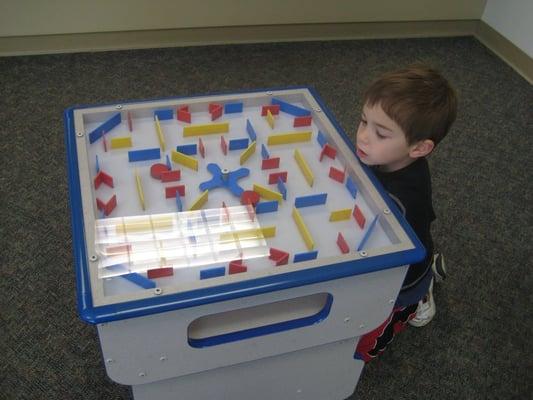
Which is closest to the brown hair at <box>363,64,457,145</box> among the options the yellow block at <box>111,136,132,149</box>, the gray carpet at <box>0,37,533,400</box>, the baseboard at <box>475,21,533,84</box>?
the yellow block at <box>111,136,132,149</box>

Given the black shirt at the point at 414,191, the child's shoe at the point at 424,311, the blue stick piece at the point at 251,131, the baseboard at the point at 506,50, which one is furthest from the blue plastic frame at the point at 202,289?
the baseboard at the point at 506,50

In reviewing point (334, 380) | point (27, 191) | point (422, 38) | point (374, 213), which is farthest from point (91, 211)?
point (422, 38)

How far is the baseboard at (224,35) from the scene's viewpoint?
212 centimetres

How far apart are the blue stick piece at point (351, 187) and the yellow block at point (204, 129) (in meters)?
0.27

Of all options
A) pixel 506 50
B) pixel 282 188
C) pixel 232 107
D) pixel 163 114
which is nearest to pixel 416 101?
pixel 282 188

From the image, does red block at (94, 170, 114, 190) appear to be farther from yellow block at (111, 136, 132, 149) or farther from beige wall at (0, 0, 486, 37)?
beige wall at (0, 0, 486, 37)

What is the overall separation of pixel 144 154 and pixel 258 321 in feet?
1.20

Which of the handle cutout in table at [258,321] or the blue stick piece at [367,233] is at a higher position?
the blue stick piece at [367,233]

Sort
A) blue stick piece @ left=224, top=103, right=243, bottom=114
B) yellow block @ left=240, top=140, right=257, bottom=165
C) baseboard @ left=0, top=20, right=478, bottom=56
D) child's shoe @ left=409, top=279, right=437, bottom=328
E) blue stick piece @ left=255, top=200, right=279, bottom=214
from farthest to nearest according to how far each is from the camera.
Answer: baseboard @ left=0, top=20, right=478, bottom=56 < child's shoe @ left=409, top=279, right=437, bottom=328 < blue stick piece @ left=224, top=103, right=243, bottom=114 < yellow block @ left=240, top=140, right=257, bottom=165 < blue stick piece @ left=255, top=200, right=279, bottom=214

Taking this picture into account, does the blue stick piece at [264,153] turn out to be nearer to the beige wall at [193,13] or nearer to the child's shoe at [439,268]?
the child's shoe at [439,268]

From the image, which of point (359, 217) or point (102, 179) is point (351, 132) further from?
point (102, 179)

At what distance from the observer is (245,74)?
214 centimetres

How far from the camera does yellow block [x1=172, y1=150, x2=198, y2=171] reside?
0.95m

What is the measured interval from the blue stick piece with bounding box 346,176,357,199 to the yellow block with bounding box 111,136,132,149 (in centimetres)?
42
